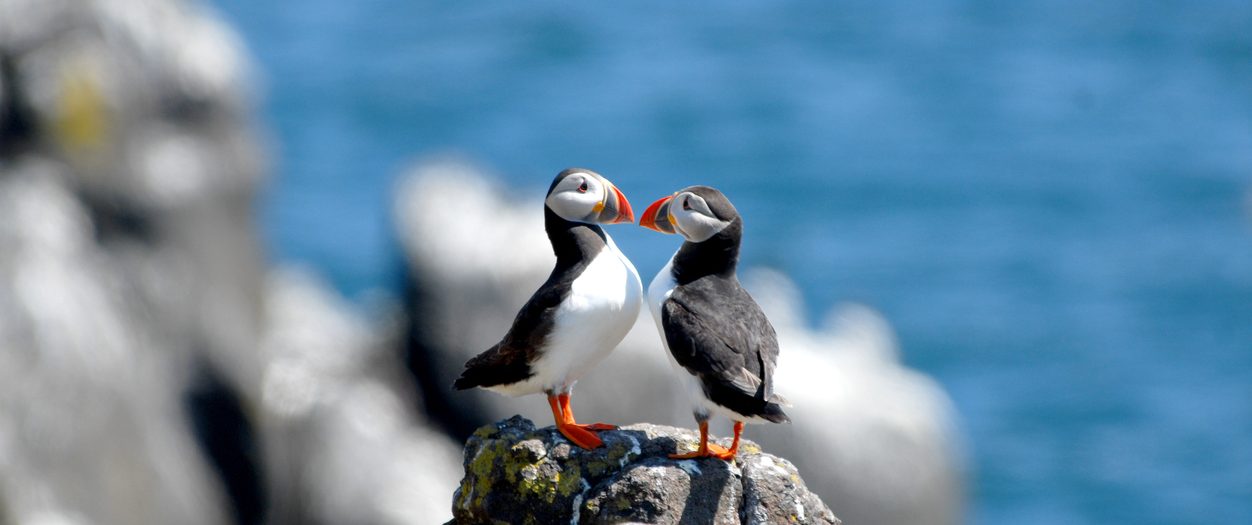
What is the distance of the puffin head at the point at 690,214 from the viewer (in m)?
8.20

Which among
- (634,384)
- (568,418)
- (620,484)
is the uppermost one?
(634,384)

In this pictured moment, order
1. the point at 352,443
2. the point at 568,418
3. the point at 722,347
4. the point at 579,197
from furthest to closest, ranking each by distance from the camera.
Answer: the point at 352,443
the point at 568,418
the point at 579,197
the point at 722,347

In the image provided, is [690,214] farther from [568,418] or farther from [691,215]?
[568,418]

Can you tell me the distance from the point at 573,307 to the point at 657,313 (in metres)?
0.43

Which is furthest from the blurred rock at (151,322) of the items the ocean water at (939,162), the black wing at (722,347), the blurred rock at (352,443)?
the black wing at (722,347)

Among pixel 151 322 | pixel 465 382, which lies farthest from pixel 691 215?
pixel 151 322

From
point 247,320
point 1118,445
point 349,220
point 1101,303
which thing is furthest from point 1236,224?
point 247,320

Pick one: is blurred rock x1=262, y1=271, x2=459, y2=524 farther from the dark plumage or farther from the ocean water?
the dark plumage

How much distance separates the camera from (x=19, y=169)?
18547 mm

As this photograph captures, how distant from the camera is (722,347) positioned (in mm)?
8047

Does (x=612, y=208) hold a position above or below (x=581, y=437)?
above

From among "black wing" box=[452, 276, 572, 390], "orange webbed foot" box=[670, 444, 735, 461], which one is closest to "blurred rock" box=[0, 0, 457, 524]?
"black wing" box=[452, 276, 572, 390]

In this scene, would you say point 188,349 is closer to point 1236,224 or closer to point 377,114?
point 1236,224

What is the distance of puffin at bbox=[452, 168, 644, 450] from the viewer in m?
8.15
